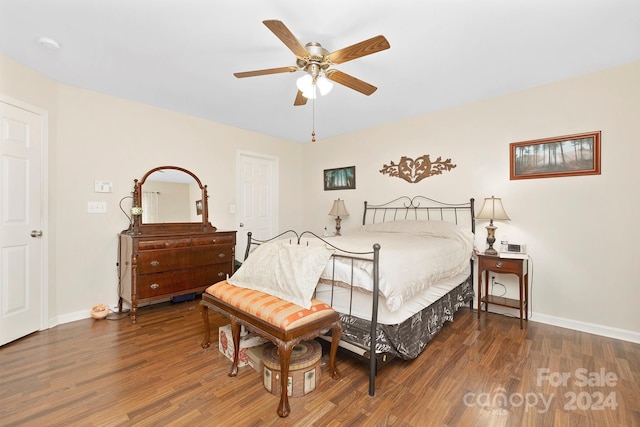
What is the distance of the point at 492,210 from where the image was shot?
306 cm

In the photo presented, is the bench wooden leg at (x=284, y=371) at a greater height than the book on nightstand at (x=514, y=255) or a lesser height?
lesser

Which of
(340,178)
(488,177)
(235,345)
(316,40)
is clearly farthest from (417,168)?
(235,345)

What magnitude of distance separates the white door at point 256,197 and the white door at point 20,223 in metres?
2.25

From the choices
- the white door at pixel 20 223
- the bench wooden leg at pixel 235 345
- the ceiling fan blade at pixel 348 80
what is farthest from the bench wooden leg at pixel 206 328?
the ceiling fan blade at pixel 348 80

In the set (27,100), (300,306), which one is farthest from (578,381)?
(27,100)

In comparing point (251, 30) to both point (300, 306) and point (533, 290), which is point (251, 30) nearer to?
point (300, 306)

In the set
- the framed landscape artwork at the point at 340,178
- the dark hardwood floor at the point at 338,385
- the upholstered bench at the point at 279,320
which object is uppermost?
the framed landscape artwork at the point at 340,178

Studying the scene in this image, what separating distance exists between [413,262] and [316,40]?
185cm

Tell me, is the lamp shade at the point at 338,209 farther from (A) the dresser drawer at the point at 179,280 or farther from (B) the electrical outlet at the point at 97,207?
(B) the electrical outlet at the point at 97,207

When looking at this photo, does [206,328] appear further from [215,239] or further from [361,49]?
[361,49]

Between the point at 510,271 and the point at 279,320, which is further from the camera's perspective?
the point at 510,271

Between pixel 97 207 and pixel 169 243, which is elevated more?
pixel 97 207

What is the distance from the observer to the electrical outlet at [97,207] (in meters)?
3.11

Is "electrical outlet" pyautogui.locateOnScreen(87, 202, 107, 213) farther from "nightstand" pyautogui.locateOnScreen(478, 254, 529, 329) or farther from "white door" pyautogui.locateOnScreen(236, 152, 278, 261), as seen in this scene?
"nightstand" pyautogui.locateOnScreen(478, 254, 529, 329)
